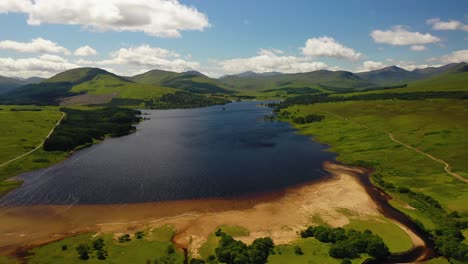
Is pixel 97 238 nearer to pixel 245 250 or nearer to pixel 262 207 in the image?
pixel 245 250

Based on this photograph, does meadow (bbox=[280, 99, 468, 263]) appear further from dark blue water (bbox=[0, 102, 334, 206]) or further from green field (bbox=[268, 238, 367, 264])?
green field (bbox=[268, 238, 367, 264])

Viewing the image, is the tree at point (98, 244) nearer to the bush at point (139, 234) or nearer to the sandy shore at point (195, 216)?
the bush at point (139, 234)

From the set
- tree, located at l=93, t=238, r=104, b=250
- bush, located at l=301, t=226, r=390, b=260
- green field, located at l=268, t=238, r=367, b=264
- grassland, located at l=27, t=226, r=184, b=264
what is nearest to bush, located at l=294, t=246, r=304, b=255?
green field, located at l=268, t=238, r=367, b=264

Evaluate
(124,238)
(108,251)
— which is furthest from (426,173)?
(108,251)

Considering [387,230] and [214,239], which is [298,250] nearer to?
[214,239]

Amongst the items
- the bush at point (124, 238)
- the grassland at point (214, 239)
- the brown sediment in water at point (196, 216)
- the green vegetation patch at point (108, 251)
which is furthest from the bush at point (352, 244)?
the bush at point (124, 238)

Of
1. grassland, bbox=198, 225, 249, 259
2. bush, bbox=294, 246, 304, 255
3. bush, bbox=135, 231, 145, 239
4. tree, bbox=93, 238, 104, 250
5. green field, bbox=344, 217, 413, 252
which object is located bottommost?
green field, bbox=344, 217, 413, 252
